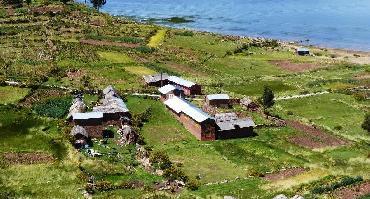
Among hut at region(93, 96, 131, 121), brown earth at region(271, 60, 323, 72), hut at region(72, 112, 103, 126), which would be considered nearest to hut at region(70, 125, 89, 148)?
hut at region(72, 112, 103, 126)

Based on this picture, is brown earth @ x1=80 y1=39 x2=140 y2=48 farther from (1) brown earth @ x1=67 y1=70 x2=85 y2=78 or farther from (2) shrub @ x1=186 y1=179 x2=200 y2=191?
(2) shrub @ x1=186 y1=179 x2=200 y2=191

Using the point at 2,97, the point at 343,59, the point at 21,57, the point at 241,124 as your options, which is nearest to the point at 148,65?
the point at 21,57

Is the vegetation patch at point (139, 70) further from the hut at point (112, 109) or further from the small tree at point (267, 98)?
the small tree at point (267, 98)

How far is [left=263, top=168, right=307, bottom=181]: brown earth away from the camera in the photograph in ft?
190

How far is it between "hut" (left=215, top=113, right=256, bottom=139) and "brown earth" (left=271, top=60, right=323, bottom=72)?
1608 inches

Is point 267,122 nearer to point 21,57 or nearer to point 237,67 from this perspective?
point 237,67

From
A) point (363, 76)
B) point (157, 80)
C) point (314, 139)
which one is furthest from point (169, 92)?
point (363, 76)

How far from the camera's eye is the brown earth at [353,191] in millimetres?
53000

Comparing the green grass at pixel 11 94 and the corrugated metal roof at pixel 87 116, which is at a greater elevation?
the corrugated metal roof at pixel 87 116

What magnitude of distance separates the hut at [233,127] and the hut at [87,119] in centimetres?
1390

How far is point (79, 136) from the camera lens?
65.2 metres

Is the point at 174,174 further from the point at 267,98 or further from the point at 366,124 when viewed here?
the point at 366,124

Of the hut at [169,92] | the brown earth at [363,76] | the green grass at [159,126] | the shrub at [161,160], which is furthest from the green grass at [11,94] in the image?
the brown earth at [363,76]

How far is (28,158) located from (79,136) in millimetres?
6572
